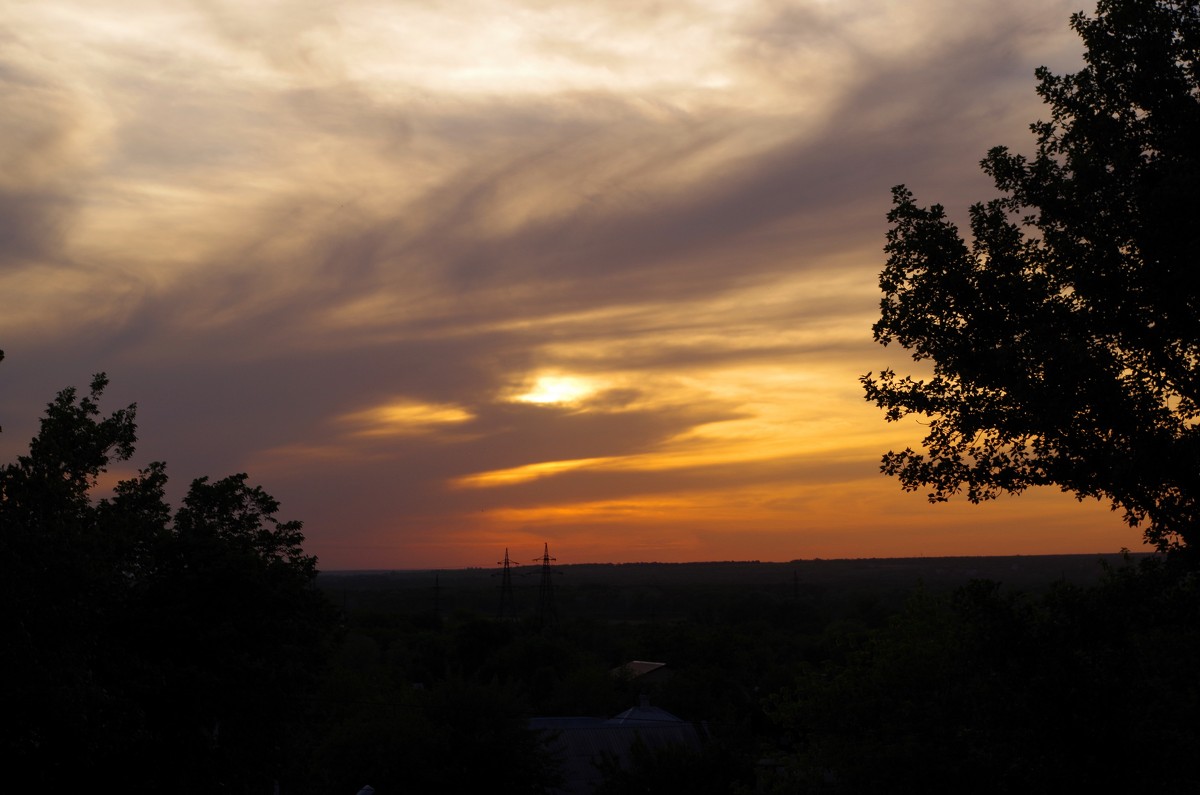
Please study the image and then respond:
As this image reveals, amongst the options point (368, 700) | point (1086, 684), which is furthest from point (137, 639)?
point (368, 700)

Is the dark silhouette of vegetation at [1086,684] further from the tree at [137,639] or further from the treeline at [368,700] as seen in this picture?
the tree at [137,639]

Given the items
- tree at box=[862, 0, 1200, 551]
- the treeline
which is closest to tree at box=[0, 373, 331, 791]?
the treeline

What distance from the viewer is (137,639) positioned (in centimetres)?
3153

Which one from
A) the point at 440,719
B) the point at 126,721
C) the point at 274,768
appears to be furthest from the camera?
the point at 440,719

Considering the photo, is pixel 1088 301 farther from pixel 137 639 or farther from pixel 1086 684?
pixel 137 639

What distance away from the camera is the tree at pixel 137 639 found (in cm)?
2250

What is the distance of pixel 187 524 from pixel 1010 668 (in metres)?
34.6

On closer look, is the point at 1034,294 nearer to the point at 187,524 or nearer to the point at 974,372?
the point at 974,372

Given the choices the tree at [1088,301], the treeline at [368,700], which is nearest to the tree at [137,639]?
the treeline at [368,700]

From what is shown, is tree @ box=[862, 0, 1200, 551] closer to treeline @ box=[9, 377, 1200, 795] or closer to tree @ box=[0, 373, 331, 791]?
treeline @ box=[9, 377, 1200, 795]

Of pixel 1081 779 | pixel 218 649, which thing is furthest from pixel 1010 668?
pixel 218 649

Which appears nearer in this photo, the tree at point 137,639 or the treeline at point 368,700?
the treeline at point 368,700

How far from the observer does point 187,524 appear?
42.6 meters

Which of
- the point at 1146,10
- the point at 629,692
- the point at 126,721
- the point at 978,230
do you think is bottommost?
the point at 629,692
